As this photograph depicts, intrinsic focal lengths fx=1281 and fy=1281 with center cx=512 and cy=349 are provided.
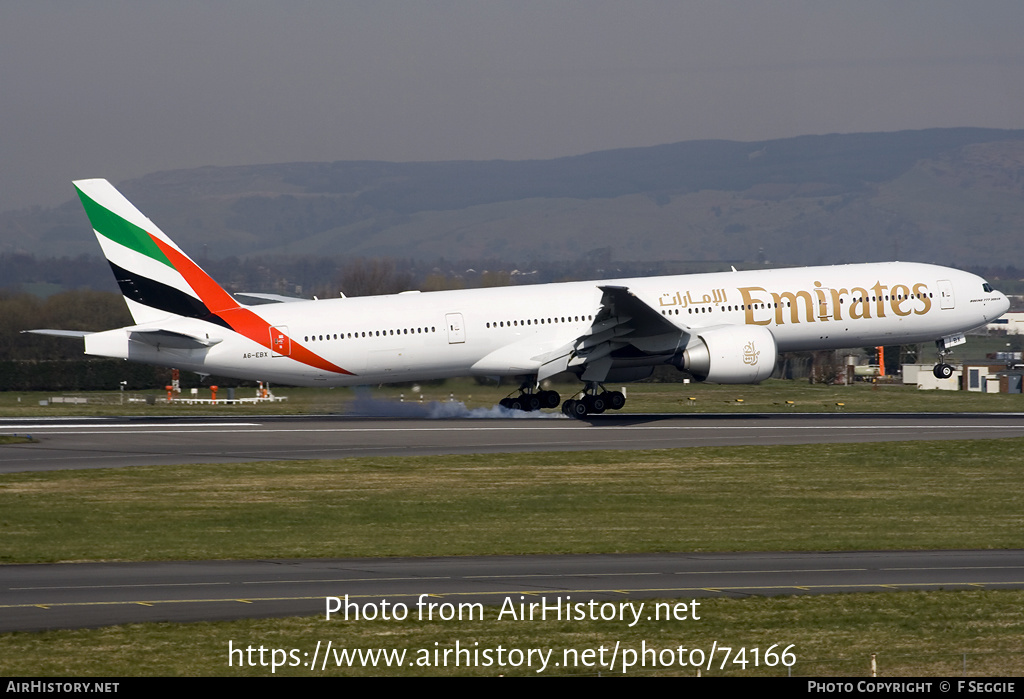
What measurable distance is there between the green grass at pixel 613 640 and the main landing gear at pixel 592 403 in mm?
30125

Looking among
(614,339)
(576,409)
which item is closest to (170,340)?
(576,409)

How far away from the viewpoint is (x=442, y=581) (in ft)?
68.8

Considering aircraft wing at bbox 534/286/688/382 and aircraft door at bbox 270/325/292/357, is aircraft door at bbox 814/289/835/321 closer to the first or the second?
aircraft wing at bbox 534/286/688/382

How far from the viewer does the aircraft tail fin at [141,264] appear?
46.8 m

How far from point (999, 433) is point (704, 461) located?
1284 centimetres

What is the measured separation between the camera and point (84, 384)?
70375 mm

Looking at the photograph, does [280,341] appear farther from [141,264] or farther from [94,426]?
[94,426]

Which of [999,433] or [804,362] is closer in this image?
[999,433]

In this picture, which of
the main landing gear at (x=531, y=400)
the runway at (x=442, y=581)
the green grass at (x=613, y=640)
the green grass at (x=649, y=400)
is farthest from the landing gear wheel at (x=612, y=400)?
the green grass at (x=613, y=640)

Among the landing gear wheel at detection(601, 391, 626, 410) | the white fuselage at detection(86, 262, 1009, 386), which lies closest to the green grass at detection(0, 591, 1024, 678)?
the white fuselage at detection(86, 262, 1009, 386)

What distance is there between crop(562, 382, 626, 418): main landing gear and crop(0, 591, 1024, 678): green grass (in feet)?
98.8

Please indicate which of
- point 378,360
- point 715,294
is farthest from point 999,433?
point 378,360

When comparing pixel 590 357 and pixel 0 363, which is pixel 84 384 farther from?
pixel 590 357

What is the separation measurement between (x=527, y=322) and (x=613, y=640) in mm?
32955
